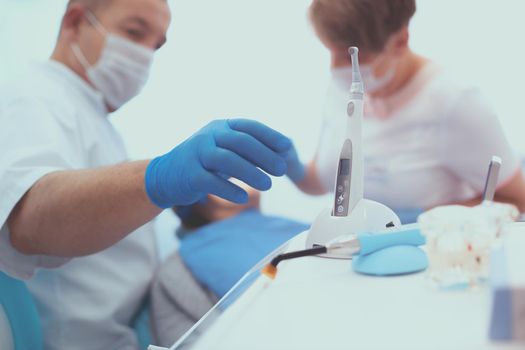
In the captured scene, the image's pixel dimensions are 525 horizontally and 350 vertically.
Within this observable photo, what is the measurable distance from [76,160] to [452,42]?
3.09 ft

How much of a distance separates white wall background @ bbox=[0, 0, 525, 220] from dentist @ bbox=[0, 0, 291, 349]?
0.66 feet

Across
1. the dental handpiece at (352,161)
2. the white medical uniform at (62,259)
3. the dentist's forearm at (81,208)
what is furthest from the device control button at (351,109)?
the white medical uniform at (62,259)

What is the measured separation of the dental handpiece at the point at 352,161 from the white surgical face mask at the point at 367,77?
656 millimetres

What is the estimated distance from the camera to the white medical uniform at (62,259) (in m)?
0.86

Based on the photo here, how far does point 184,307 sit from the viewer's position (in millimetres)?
1134

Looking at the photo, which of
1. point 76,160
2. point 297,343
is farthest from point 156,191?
point 297,343

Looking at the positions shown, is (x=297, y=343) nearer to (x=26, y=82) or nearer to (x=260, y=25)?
(x=26, y=82)

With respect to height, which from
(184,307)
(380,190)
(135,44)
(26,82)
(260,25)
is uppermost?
(260,25)

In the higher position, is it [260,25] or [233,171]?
[260,25]

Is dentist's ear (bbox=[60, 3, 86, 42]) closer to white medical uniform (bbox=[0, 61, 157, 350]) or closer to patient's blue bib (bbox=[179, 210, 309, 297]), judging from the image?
white medical uniform (bbox=[0, 61, 157, 350])

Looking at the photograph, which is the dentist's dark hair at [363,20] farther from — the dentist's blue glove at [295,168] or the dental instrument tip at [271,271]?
the dental instrument tip at [271,271]

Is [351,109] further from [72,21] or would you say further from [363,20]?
[72,21]

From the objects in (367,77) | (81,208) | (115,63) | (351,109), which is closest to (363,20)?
(367,77)

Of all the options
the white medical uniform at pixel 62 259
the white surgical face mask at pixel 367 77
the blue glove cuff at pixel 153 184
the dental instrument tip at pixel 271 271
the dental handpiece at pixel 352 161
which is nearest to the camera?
the dental instrument tip at pixel 271 271
